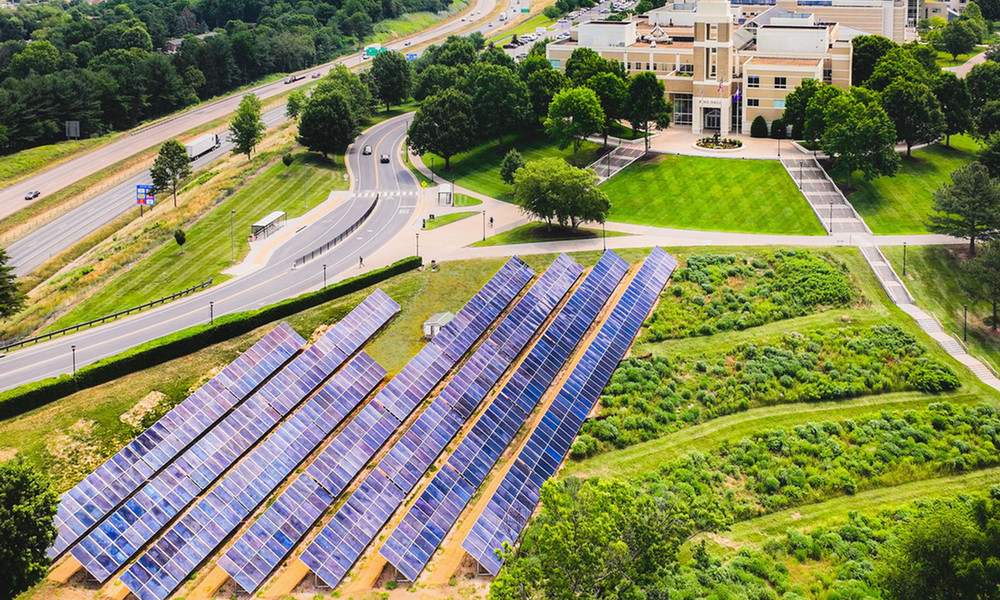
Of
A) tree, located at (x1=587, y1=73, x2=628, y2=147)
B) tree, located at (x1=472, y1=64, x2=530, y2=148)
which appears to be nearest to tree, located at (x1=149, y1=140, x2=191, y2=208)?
tree, located at (x1=472, y1=64, x2=530, y2=148)

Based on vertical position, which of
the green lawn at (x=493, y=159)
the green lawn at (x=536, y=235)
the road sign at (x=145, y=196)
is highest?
the green lawn at (x=493, y=159)

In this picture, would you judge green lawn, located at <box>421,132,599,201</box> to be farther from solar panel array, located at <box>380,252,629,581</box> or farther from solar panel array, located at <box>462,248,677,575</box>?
solar panel array, located at <box>380,252,629,581</box>

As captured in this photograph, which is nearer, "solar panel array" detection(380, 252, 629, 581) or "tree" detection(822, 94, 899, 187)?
"solar panel array" detection(380, 252, 629, 581)

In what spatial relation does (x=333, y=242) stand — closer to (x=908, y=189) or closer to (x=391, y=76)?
(x=908, y=189)

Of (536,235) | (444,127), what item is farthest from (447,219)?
(444,127)

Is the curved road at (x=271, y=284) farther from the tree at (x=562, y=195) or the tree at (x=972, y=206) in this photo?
the tree at (x=972, y=206)

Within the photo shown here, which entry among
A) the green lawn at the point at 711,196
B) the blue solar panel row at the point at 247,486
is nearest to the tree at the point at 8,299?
the blue solar panel row at the point at 247,486
